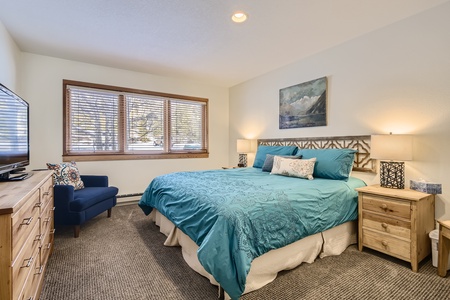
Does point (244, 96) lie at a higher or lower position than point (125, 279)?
higher

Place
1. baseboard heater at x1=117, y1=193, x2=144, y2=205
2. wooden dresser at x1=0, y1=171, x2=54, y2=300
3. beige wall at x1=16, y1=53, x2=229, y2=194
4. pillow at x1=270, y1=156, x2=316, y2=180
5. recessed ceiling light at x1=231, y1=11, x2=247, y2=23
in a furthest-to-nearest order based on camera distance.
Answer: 1. baseboard heater at x1=117, y1=193, x2=144, y2=205
2. beige wall at x1=16, y1=53, x2=229, y2=194
3. pillow at x1=270, y1=156, x2=316, y2=180
4. recessed ceiling light at x1=231, y1=11, x2=247, y2=23
5. wooden dresser at x1=0, y1=171, x2=54, y2=300

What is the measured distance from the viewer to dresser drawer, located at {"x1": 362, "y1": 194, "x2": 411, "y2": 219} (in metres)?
2.10

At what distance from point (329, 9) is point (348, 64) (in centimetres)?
103

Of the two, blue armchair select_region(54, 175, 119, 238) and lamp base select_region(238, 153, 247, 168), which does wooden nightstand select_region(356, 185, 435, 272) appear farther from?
blue armchair select_region(54, 175, 119, 238)

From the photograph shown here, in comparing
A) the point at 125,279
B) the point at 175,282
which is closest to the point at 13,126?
the point at 125,279

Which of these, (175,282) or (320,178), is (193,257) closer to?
(175,282)

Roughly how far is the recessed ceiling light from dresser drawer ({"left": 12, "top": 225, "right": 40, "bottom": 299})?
2.61m

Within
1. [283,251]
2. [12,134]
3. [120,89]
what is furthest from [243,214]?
[120,89]

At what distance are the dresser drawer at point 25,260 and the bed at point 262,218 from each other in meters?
0.99

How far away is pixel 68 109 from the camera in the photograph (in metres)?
3.81

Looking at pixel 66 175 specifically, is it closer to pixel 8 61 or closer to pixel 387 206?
pixel 8 61

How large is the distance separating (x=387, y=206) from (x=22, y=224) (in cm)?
288

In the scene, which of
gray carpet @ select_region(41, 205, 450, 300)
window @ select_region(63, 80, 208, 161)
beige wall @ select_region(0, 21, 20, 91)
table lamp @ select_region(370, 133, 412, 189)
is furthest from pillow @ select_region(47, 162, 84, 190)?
table lamp @ select_region(370, 133, 412, 189)

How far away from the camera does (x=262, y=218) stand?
1755 millimetres
